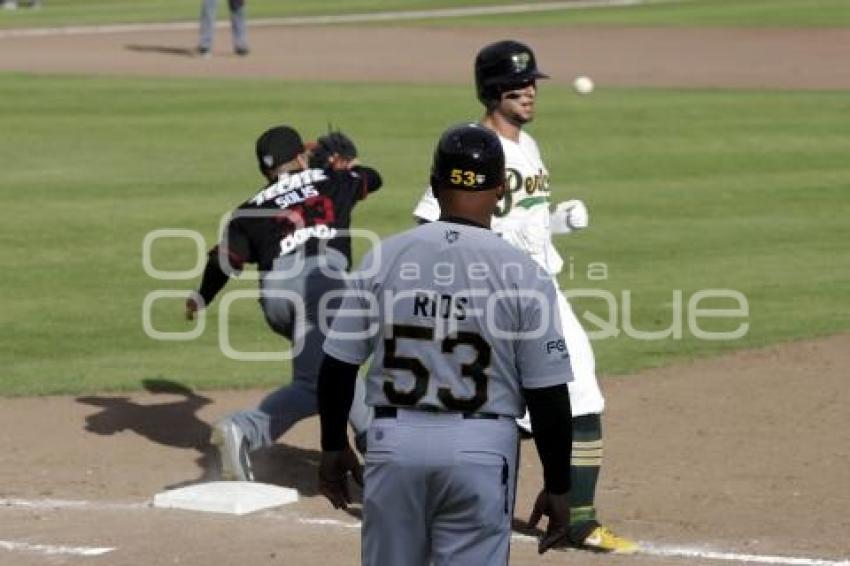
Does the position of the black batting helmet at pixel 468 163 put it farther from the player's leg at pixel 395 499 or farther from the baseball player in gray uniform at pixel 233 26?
the baseball player in gray uniform at pixel 233 26

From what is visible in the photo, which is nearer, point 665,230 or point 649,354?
point 649,354

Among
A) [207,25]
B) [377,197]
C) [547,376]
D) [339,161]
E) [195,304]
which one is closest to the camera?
[547,376]

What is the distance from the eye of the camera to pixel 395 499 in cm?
526

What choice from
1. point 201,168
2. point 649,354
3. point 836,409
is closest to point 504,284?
point 836,409

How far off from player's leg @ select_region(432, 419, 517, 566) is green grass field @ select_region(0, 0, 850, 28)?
30.0 metres

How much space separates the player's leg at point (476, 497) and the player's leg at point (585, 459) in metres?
2.40

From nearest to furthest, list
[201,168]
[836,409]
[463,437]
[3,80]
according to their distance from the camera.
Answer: [463,437] → [836,409] → [201,168] → [3,80]

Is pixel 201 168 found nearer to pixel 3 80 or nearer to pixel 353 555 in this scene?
pixel 3 80

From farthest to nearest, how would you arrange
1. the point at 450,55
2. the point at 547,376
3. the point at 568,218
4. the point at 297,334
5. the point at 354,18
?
the point at 354,18 < the point at 450,55 < the point at 297,334 < the point at 568,218 < the point at 547,376

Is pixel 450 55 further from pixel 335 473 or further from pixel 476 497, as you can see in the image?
pixel 476 497

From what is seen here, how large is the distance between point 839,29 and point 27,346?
78.1ft

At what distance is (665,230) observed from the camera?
1630 centimetres

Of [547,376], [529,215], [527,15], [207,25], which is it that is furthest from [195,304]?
[527,15]

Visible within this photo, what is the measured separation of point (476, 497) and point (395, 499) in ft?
0.79
